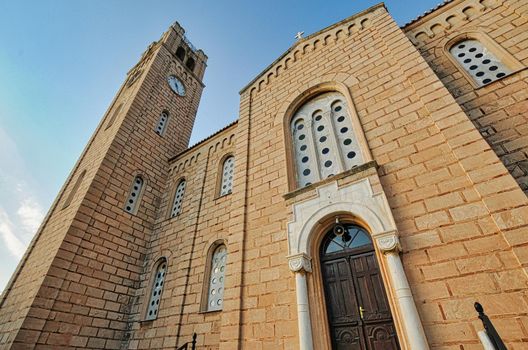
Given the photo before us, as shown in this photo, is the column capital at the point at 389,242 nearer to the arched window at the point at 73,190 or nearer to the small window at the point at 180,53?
the arched window at the point at 73,190

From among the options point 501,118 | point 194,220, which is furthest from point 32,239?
point 501,118

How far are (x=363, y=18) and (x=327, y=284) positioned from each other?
692 cm

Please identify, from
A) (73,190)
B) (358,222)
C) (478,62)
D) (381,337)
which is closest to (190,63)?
(73,190)

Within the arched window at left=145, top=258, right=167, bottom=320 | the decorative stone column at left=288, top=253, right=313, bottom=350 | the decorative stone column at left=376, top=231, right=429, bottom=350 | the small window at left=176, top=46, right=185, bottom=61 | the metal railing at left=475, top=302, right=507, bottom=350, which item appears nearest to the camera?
the metal railing at left=475, top=302, right=507, bottom=350

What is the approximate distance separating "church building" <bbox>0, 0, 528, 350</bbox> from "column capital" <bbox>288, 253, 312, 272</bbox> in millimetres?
23

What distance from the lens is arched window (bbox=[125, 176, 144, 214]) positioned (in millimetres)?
9312

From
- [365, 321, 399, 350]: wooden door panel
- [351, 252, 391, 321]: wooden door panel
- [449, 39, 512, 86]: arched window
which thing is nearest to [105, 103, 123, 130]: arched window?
[351, 252, 391, 321]: wooden door panel

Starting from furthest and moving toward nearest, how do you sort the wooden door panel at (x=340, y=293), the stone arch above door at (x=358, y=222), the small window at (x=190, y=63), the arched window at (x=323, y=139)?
the small window at (x=190, y=63)
the arched window at (x=323, y=139)
the wooden door panel at (x=340, y=293)
the stone arch above door at (x=358, y=222)

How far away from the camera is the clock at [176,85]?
13998 millimetres

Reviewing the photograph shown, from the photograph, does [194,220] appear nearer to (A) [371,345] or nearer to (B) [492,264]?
(A) [371,345]

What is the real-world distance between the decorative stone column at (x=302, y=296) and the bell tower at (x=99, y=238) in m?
5.99

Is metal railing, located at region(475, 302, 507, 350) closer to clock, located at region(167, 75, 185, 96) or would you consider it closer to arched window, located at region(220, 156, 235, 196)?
arched window, located at region(220, 156, 235, 196)

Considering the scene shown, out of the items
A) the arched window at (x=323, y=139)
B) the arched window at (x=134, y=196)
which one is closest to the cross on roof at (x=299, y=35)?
the arched window at (x=323, y=139)

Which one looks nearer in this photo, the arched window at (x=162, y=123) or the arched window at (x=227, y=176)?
the arched window at (x=227, y=176)
